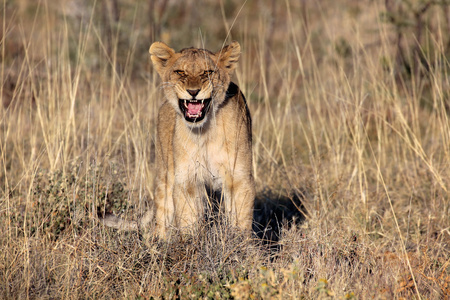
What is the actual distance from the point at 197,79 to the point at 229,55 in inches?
16.7

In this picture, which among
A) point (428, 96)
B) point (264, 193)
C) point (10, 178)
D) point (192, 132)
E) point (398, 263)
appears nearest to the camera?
point (398, 263)

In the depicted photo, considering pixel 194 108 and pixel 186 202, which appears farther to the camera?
pixel 186 202

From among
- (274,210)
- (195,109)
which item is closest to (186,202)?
(195,109)

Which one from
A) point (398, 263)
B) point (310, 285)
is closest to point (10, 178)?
point (310, 285)

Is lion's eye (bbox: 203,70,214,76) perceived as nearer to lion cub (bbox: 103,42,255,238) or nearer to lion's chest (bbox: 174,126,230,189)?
lion cub (bbox: 103,42,255,238)

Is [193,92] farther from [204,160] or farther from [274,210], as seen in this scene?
[274,210]

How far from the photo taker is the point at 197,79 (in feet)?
13.9

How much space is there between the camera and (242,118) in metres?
4.49

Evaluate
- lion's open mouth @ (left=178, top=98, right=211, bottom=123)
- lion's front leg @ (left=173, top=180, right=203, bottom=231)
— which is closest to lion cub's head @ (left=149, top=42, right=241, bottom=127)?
lion's open mouth @ (left=178, top=98, right=211, bottom=123)

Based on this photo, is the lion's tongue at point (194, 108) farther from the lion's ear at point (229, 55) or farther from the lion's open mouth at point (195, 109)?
the lion's ear at point (229, 55)

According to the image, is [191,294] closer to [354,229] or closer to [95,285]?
[95,285]

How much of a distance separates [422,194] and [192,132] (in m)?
2.74

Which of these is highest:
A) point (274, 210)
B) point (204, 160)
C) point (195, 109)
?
point (195, 109)

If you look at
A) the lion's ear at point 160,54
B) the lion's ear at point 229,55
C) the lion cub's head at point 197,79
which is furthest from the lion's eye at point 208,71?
the lion's ear at point 160,54
